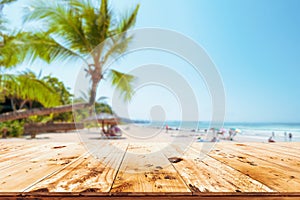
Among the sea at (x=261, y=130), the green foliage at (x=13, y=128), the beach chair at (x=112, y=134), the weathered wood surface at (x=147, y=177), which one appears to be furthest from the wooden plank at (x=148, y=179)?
the green foliage at (x=13, y=128)

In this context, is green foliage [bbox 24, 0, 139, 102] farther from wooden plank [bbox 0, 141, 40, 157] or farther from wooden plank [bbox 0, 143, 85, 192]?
wooden plank [bbox 0, 143, 85, 192]

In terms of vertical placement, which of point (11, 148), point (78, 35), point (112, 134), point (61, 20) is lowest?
point (112, 134)

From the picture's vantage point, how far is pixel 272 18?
25.1 metres

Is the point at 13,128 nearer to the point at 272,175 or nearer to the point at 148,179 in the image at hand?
the point at 148,179

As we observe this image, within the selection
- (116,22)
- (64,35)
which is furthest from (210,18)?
(64,35)

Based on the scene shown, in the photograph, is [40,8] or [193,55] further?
[40,8]

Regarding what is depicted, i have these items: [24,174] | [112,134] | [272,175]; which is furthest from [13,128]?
[272,175]

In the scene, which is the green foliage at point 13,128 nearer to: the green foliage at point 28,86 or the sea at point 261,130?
the green foliage at point 28,86

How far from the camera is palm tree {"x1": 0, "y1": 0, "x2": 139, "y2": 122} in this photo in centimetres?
441

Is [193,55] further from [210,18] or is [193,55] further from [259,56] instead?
[259,56]

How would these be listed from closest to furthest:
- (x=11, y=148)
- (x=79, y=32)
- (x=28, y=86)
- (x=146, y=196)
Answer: (x=146, y=196), (x=11, y=148), (x=28, y=86), (x=79, y=32)

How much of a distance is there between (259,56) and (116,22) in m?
30.9

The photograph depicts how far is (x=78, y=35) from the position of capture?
4.79m

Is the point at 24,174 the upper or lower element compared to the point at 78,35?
lower
